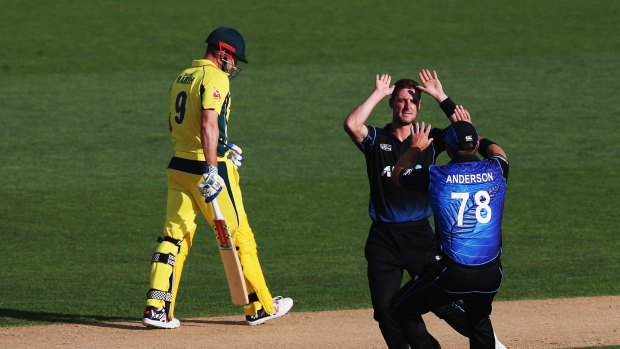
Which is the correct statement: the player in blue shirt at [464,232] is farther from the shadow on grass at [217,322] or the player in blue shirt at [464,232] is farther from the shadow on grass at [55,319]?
the shadow on grass at [55,319]

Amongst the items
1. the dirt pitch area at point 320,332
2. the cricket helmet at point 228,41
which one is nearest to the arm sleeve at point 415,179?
the dirt pitch area at point 320,332

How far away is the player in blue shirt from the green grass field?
320 cm

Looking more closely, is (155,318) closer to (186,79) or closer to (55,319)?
(55,319)

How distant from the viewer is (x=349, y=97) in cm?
1962

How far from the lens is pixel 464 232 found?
296 inches

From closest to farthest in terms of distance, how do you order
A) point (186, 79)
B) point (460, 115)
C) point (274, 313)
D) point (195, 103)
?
point (460, 115)
point (195, 103)
point (186, 79)
point (274, 313)

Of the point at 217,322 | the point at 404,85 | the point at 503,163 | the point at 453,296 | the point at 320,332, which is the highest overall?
the point at 404,85

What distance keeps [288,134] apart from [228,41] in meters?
8.21

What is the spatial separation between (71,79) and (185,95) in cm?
1169

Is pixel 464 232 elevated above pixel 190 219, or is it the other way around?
pixel 464 232

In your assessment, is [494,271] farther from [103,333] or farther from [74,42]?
[74,42]

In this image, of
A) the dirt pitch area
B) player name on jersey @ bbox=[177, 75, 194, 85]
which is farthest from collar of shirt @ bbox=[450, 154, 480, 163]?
player name on jersey @ bbox=[177, 75, 194, 85]

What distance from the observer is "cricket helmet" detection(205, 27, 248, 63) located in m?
9.71

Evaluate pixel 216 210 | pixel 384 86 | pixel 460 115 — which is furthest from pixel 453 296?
pixel 216 210
